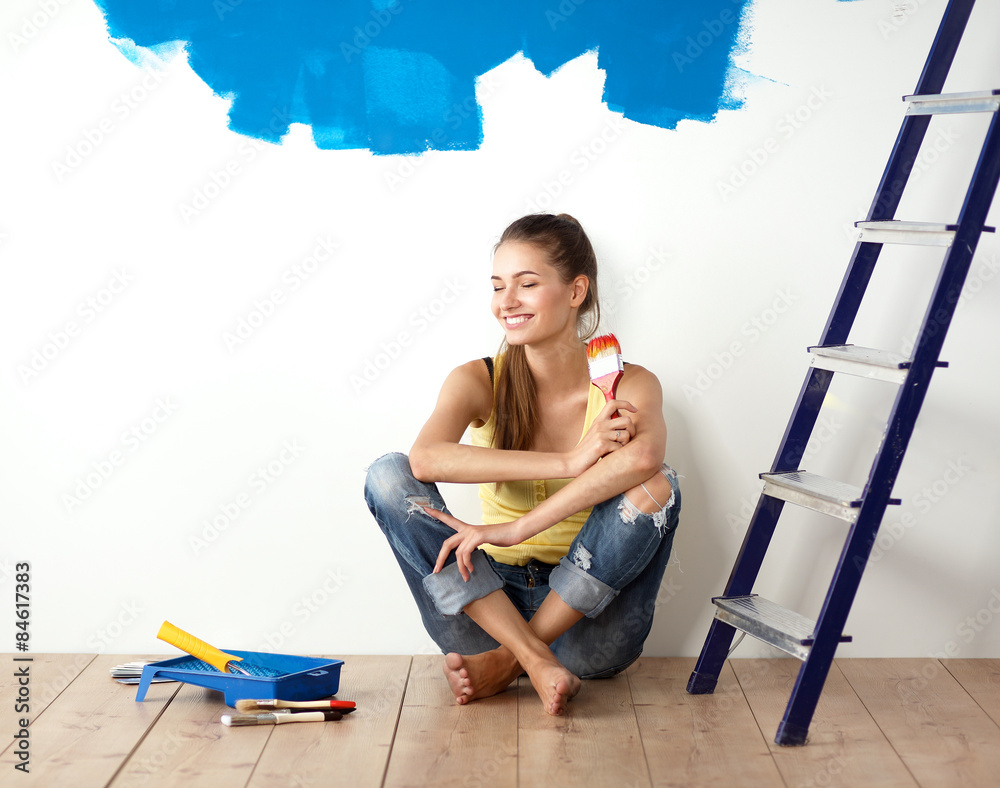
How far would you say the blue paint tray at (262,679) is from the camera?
5.79ft

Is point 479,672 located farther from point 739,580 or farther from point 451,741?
point 739,580

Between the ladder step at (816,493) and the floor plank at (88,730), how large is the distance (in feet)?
4.16

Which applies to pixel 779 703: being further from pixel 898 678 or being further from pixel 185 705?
pixel 185 705

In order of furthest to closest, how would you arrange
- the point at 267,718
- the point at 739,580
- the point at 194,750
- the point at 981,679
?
the point at 981,679, the point at 739,580, the point at 267,718, the point at 194,750

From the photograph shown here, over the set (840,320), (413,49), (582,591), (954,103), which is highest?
(954,103)

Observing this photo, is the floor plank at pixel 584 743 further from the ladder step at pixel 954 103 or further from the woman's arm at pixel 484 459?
the ladder step at pixel 954 103

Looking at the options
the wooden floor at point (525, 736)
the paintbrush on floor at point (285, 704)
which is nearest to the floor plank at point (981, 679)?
the wooden floor at point (525, 736)

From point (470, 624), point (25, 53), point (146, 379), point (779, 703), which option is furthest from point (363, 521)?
point (25, 53)

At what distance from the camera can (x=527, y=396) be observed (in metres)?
2.02

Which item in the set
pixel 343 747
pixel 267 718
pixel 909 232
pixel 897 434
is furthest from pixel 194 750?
pixel 909 232

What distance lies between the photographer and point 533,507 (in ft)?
6.60

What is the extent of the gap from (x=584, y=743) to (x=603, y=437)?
552mm

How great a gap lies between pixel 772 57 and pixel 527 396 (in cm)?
94

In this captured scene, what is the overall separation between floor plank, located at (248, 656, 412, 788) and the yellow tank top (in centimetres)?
37
